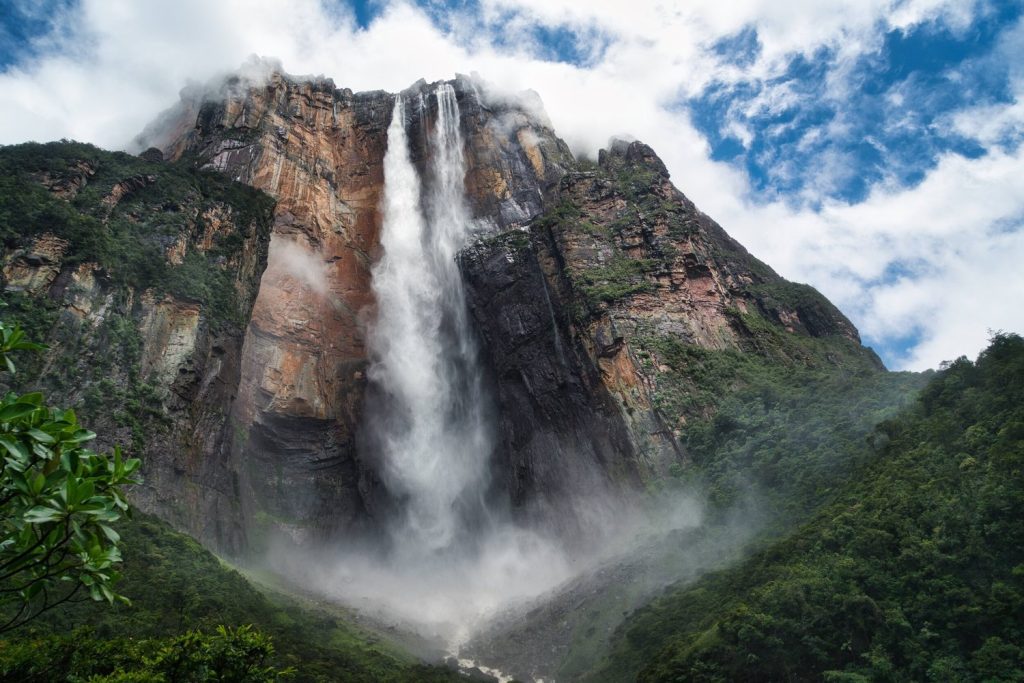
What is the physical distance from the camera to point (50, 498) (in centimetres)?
387

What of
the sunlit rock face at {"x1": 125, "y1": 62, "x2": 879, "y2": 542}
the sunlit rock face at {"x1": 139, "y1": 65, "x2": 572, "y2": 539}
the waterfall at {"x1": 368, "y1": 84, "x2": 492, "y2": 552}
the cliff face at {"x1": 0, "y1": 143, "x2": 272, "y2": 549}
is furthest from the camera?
the waterfall at {"x1": 368, "y1": 84, "x2": 492, "y2": 552}

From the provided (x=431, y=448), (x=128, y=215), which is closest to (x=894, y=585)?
(x=431, y=448)

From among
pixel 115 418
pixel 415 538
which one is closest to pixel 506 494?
pixel 415 538

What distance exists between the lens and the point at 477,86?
189 ft

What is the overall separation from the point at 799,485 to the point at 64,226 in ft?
109

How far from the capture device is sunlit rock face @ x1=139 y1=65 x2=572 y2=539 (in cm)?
3912

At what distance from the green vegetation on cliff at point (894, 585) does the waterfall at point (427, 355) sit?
19300 mm

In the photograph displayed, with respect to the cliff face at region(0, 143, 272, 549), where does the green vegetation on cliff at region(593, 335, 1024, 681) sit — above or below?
below

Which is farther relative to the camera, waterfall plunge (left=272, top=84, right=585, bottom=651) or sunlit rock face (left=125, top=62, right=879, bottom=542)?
sunlit rock face (left=125, top=62, right=879, bottom=542)

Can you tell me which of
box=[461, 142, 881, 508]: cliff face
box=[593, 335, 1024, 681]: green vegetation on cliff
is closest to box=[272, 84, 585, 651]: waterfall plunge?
box=[461, 142, 881, 508]: cliff face

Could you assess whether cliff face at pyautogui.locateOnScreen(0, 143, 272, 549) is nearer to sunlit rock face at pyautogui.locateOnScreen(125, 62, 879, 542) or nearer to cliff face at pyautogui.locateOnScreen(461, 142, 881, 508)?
sunlit rock face at pyautogui.locateOnScreen(125, 62, 879, 542)

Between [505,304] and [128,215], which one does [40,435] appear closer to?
[128,215]

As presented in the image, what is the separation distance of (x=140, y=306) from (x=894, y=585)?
3124 cm

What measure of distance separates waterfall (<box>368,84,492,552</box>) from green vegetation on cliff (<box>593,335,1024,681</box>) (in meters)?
19.3
